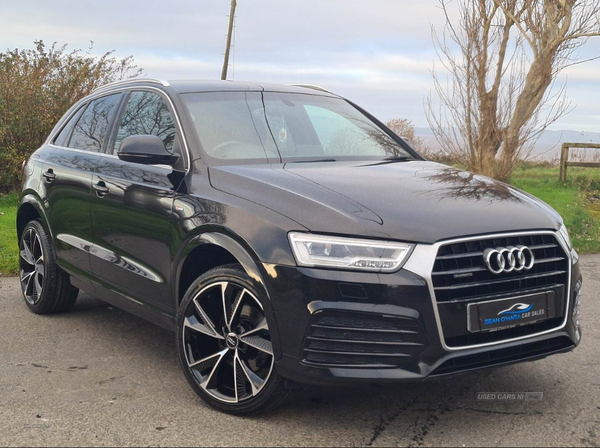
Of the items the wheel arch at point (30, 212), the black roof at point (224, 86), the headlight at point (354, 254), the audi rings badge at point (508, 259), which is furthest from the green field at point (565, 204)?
the audi rings badge at point (508, 259)

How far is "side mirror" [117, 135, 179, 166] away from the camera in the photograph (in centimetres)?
434

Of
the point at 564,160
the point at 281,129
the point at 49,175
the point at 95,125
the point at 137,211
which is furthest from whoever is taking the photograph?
the point at 564,160

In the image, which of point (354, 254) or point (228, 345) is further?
point (228, 345)

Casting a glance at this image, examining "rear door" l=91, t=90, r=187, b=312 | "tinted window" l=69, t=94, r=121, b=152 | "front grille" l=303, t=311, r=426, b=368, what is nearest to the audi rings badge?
"front grille" l=303, t=311, r=426, b=368

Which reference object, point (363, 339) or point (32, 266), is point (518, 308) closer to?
point (363, 339)

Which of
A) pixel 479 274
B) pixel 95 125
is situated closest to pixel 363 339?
pixel 479 274

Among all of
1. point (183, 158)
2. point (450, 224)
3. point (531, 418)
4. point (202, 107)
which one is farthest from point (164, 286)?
point (531, 418)

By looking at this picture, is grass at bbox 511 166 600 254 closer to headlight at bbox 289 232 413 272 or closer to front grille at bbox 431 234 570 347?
front grille at bbox 431 234 570 347

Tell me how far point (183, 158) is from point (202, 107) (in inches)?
19.8

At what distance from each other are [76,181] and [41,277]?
1128 millimetres

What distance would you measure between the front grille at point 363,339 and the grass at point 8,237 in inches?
218

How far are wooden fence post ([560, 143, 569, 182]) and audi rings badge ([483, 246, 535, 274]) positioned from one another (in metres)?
16.5

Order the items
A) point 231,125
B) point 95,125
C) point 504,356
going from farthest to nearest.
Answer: point 95,125 → point 231,125 → point 504,356

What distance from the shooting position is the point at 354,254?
11.0 ft
